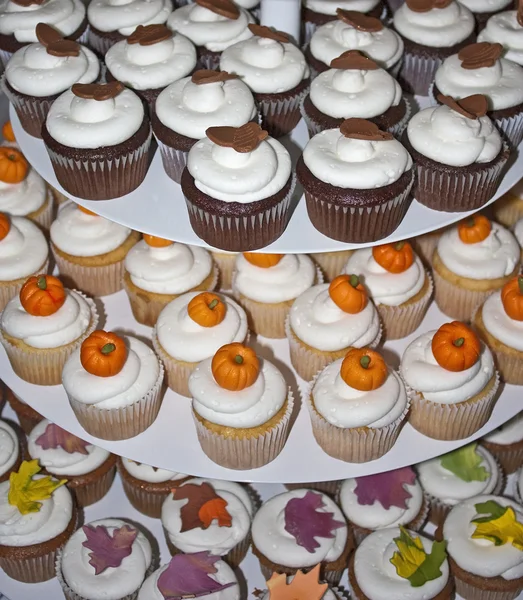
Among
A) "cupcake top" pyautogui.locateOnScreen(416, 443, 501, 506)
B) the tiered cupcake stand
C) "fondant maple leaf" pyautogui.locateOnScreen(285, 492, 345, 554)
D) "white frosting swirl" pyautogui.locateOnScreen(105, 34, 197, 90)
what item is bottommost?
"cupcake top" pyautogui.locateOnScreen(416, 443, 501, 506)

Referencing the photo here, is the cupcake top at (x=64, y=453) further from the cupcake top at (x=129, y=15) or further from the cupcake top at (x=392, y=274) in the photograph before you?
the cupcake top at (x=129, y=15)

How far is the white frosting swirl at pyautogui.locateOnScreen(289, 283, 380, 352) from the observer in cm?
347

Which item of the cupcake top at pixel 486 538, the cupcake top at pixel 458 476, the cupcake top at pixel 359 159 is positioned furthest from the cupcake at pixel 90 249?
the cupcake top at pixel 486 538

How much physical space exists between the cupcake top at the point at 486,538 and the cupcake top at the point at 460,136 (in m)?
1.43

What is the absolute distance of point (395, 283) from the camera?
372 cm

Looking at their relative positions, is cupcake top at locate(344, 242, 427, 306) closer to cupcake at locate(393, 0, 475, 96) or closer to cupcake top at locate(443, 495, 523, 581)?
cupcake at locate(393, 0, 475, 96)

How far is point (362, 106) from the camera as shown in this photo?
332 centimetres

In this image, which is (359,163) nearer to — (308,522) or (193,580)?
(308,522)

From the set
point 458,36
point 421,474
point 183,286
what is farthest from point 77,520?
point 458,36

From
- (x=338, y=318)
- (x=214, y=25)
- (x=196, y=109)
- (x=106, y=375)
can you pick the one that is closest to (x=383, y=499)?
(x=338, y=318)

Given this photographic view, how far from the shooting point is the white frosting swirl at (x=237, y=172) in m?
3.04

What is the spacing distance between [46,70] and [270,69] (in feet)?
2.92

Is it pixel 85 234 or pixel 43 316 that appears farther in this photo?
pixel 85 234

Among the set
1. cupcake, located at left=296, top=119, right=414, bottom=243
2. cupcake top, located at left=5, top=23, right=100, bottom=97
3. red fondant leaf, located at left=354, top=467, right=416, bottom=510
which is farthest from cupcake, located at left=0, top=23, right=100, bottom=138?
red fondant leaf, located at left=354, top=467, right=416, bottom=510
